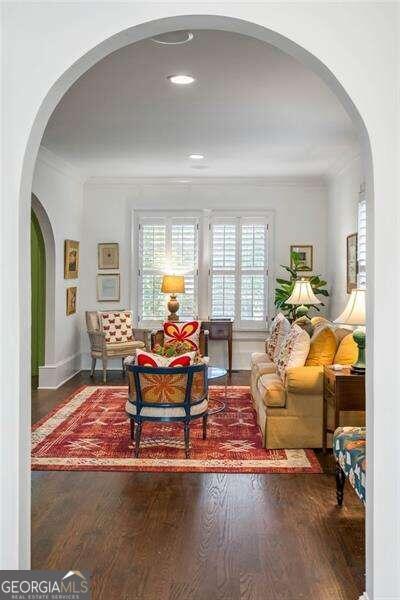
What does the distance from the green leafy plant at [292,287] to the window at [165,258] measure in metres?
1.27

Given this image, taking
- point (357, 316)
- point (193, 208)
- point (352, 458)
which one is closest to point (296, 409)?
point (357, 316)

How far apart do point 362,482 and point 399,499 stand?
0.67 metres

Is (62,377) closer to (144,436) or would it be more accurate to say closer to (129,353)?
(129,353)

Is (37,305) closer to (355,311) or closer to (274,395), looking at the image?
(274,395)

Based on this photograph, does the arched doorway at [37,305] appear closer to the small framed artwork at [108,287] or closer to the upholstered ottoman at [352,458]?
the small framed artwork at [108,287]

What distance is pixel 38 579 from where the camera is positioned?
2.27 metres

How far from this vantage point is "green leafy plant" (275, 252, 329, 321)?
26.2 feet

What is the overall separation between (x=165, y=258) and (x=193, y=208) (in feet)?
2.75

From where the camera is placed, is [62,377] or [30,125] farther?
[62,377]

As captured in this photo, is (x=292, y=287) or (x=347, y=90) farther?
(x=292, y=287)

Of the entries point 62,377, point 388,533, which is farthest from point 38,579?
point 62,377

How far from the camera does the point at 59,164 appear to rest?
7.46 m

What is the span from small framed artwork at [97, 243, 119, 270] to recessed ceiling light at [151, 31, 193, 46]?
523 cm
